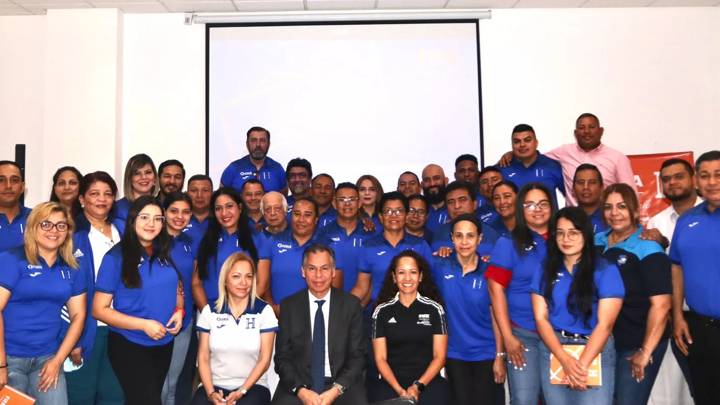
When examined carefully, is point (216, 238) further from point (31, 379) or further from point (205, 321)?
point (31, 379)

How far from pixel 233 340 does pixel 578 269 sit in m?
2.01

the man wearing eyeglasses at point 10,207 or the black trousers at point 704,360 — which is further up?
the man wearing eyeglasses at point 10,207

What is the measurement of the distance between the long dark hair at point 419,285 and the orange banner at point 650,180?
3.66 metres

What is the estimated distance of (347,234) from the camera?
4.63 m

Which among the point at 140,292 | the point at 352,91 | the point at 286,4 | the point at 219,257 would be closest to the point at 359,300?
the point at 219,257

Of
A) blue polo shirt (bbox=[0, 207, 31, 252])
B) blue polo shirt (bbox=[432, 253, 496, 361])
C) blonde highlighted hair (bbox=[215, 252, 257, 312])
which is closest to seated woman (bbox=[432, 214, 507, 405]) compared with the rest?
blue polo shirt (bbox=[432, 253, 496, 361])

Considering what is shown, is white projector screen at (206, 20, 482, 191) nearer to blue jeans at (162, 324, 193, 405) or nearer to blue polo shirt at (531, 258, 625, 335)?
blue jeans at (162, 324, 193, 405)

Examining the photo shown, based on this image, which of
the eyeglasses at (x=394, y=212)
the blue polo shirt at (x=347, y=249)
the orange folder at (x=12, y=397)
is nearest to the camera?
the orange folder at (x=12, y=397)

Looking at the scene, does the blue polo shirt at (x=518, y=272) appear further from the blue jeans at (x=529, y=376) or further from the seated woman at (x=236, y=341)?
the seated woman at (x=236, y=341)

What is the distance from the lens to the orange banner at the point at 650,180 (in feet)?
21.5

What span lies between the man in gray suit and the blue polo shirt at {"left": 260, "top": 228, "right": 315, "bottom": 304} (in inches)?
20.6

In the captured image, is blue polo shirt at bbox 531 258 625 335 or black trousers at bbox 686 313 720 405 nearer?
blue polo shirt at bbox 531 258 625 335

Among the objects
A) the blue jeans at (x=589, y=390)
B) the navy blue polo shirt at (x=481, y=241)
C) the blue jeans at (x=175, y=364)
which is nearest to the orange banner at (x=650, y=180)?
the navy blue polo shirt at (x=481, y=241)

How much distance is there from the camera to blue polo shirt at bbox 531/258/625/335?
3066 millimetres
